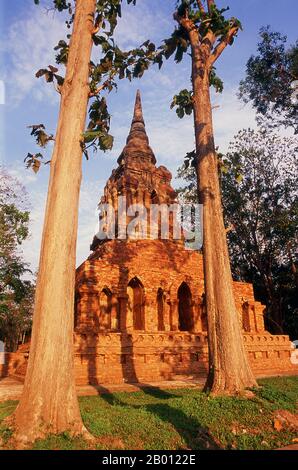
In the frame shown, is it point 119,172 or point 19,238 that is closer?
point 19,238

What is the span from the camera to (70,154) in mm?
6539

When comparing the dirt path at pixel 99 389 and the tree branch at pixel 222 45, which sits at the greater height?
the tree branch at pixel 222 45

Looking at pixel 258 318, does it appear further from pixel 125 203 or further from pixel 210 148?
pixel 210 148

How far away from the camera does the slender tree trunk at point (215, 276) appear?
750 centimetres

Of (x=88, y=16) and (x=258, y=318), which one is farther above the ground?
(x=88, y=16)

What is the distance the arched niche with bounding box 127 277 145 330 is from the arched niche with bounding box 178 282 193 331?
234cm

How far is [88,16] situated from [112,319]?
11.4 m

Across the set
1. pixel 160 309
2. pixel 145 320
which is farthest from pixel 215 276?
pixel 160 309

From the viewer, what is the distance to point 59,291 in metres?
5.64

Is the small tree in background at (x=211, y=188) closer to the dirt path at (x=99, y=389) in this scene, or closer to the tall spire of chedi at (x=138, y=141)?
the dirt path at (x=99, y=389)

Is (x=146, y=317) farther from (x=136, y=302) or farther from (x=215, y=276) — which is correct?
(x=215, y=276)

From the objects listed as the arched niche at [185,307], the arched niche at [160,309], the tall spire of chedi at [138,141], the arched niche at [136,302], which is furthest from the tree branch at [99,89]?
the tall spire of chedi at [138,141]

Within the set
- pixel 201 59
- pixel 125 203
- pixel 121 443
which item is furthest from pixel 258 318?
pixel 121 443

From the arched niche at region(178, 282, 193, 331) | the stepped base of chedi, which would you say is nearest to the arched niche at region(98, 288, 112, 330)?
the stepped base of chedi
